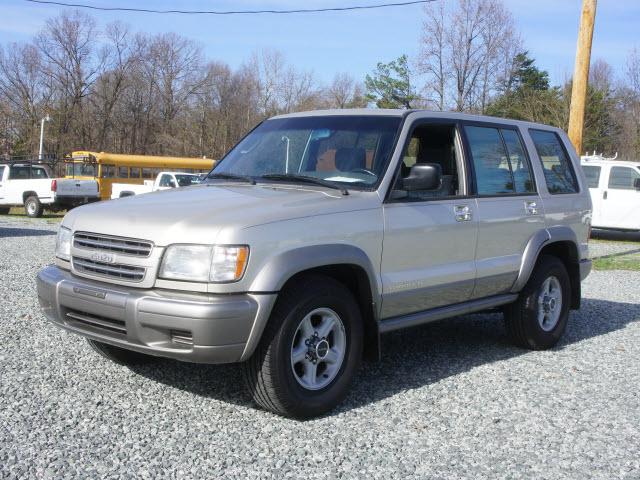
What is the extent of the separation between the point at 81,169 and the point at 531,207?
94.3ft

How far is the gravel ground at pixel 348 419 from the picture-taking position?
370 centimetres

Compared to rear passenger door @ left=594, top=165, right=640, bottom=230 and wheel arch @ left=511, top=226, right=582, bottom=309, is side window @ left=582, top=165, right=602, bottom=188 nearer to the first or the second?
rear passenger door @ left=594, top=165, right=640, bottom=230

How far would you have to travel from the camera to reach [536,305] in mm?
6258

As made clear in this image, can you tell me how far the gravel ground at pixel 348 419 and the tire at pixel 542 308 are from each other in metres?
0.16

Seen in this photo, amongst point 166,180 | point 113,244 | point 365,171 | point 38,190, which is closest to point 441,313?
point 365,171

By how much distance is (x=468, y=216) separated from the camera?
5418 millimetres

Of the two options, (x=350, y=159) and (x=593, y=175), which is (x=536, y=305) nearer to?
(x=350, y=159)

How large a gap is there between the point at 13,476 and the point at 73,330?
3.67 feet

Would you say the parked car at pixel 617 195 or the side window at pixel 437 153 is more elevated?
the side window at pixel 437 153

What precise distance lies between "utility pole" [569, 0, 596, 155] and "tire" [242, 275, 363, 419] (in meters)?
9.65

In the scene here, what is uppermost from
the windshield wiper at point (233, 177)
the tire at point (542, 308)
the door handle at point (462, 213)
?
the windshield wiper at point (233, 177)

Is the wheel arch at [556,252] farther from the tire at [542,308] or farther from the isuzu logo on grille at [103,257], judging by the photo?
the isuzu logo on grille at [103,257]

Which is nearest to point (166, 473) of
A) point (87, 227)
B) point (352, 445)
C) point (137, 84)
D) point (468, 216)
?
point (352, 445)

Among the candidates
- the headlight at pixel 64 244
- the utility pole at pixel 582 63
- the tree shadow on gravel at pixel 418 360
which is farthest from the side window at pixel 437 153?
the utility pole at pixel 582 63
